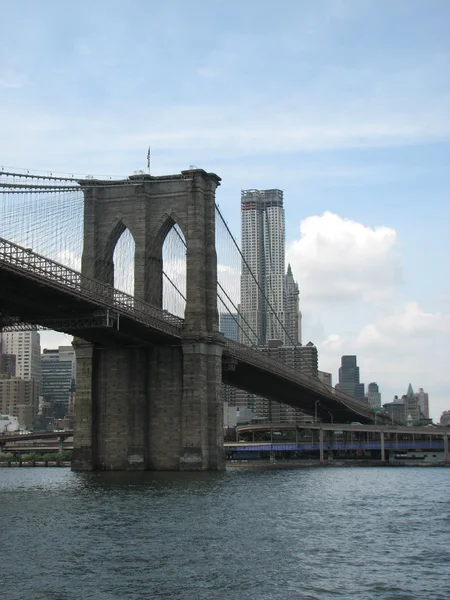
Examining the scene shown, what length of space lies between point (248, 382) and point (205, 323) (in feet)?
129

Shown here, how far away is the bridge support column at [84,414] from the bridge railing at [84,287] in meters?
6.93

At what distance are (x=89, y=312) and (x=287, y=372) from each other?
51116mm

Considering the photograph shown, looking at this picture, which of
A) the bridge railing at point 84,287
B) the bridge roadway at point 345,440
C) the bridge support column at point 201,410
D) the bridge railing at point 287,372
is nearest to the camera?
the bridge railing at point 84,287

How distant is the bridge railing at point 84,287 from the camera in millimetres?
57875

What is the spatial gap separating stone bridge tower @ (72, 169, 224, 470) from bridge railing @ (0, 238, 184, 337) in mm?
3078

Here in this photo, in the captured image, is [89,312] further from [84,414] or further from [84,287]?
[84,414]

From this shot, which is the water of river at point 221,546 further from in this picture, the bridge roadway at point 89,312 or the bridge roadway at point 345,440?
the bridge roadway at point 345,440

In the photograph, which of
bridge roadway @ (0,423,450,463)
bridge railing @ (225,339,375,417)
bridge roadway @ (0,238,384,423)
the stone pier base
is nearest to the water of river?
bridge roadway @ (0,238,384,423)

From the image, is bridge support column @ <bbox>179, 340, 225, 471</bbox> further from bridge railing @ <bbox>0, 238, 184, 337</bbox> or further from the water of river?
the water of river

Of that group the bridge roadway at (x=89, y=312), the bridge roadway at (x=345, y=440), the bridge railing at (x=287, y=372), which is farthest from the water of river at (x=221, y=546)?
the bridge roadway at (x=345, y=440)

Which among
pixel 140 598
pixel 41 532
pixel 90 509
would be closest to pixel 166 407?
pixel 90 509

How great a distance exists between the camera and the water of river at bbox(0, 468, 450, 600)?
27.7 m

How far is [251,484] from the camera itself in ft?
231

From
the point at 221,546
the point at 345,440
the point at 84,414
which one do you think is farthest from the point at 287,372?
the point at 221,546
